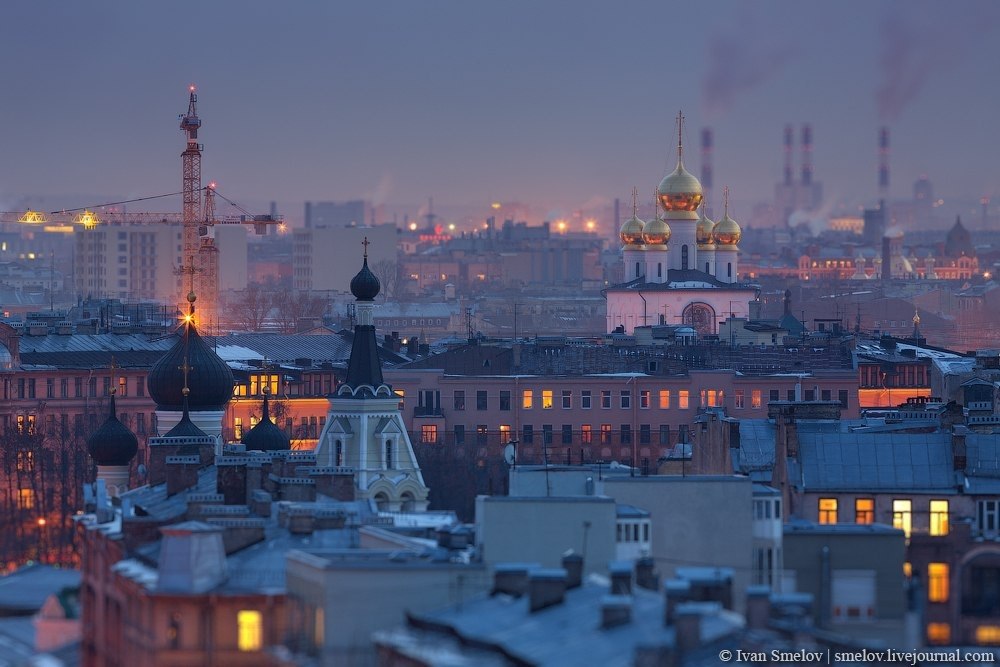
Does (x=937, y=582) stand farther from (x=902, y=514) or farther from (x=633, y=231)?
(x=633, y=231)

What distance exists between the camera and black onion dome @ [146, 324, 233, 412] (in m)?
47.0

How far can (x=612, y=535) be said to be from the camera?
2959 centimetres

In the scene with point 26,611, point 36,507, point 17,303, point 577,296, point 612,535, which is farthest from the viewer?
point 577,296

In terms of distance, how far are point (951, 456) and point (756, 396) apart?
31845 millimetres

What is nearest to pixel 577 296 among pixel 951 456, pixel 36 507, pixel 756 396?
pixel 756 396

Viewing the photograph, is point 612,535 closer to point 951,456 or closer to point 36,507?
point 951,456

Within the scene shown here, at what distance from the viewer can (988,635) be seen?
3117 cm

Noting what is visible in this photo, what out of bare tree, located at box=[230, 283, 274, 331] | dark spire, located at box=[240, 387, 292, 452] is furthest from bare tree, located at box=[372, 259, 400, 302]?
dark spire, located at box=[240, 387, 292, 452]

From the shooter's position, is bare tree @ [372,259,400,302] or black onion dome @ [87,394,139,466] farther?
bare tree @ [372,259,400,302]

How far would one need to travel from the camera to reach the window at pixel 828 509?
35.3 m

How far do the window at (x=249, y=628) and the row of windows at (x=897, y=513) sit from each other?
9824 mm

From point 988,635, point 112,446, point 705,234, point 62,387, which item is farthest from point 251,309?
point 988,635

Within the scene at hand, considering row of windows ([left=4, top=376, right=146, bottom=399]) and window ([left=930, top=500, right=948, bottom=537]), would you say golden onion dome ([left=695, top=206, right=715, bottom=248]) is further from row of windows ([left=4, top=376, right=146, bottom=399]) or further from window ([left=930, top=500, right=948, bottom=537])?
window ([left=930, top=500, right=948, bottom=537])

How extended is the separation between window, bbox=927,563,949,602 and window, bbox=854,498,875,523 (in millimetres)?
2355
